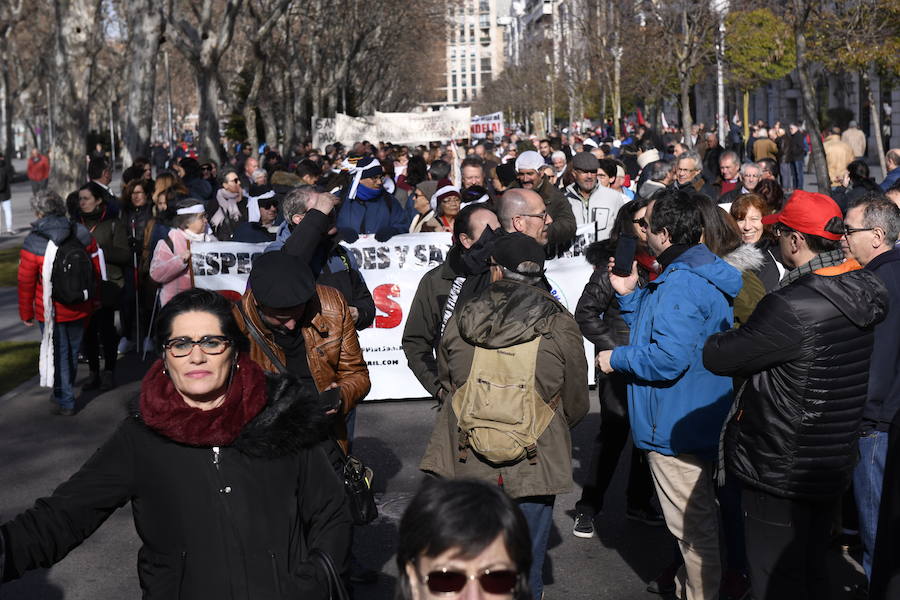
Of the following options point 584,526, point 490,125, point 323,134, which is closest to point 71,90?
point 323,134

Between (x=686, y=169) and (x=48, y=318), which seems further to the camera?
(x=686, y=169)

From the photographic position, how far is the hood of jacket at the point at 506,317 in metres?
4.46

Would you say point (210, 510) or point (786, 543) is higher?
point (210, 510)

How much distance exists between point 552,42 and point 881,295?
229 ft

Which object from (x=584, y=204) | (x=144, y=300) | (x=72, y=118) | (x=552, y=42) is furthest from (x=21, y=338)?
(x=552, y=42)

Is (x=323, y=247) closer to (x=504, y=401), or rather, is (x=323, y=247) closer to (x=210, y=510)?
(x=504, y=401)

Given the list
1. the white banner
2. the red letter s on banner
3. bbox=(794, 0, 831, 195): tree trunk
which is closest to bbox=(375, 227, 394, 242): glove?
the red letter s on banner

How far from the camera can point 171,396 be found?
3355mm

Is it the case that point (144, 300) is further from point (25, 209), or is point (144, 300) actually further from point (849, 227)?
point (25, 209)

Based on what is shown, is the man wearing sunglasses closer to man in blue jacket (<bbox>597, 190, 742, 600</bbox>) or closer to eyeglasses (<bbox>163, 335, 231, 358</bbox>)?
man in blue jacket (<bbox>597, 190, 742, 600</bbox>)

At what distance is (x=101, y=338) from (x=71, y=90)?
10643 millimetres

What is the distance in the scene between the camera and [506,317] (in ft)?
14.7

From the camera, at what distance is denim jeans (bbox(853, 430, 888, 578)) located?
17.3 ft

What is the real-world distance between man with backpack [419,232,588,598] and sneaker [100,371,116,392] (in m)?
6.67
